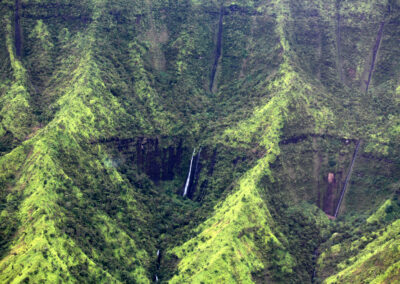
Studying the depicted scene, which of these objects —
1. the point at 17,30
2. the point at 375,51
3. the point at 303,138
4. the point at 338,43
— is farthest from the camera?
the point at 338,43

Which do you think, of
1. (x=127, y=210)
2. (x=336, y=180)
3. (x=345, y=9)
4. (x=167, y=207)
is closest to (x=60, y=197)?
(x=127, y=210)

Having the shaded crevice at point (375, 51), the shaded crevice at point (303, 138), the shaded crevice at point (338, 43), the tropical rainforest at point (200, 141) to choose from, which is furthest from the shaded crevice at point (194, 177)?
the shaded crevice at point (375, 51)

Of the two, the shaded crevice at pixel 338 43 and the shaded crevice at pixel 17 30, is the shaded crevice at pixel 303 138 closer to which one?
the shaded crevice at pixel 338 43

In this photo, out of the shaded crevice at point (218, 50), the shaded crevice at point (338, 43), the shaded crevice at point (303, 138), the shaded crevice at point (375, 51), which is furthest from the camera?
the shaded crevice at point (218, 50)

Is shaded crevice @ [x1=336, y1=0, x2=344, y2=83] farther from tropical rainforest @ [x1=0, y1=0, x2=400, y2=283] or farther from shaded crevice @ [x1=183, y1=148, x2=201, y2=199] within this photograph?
shaded crevice @ [x1=183, y1=148, x2=201, y2=199]

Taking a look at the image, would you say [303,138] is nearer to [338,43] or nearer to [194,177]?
[194,177]

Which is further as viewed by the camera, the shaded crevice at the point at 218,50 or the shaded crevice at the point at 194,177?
the shaded crevice at the point at 218,50

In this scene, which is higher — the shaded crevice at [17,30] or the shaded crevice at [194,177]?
the shaded crevice at [17,30]

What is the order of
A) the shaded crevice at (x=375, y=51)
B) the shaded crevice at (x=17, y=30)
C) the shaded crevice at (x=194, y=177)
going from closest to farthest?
the shaded crevice at (x=194, y=177) → the shaded crevice at (x=17, y=30) → the shaded crevice at (x=375, y=51)

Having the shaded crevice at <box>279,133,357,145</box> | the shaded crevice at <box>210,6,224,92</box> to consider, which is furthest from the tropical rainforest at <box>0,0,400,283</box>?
the shaded crevice at <box>279,133,357,145</box>

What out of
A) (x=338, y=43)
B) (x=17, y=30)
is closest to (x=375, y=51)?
(x=338, y=43)
